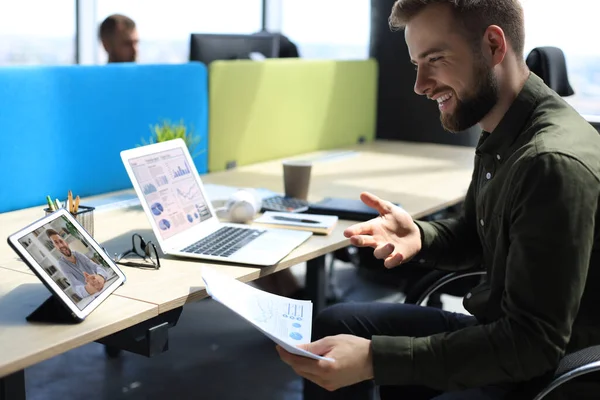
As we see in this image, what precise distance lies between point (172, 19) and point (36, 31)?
91 cm

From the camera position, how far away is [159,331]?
4.82ft

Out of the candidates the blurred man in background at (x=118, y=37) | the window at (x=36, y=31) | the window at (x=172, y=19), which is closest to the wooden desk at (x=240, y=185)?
the blurred man in background at (x=118, y=37)

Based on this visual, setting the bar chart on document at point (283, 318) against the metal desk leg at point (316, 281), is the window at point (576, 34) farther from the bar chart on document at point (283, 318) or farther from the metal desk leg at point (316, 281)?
the bar chart on document at point (283, 318)

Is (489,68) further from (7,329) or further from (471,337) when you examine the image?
(7,329)

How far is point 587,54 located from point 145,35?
2.57m

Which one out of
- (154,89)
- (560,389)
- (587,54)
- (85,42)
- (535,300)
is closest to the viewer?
(535,300)

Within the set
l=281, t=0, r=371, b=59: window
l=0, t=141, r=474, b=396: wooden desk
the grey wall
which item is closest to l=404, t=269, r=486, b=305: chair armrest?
l=0, t=141, r=474, b=396: wooden desk

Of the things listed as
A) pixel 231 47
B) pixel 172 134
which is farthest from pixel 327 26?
pixel 172 134

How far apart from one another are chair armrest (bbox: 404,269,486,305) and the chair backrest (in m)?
1.42

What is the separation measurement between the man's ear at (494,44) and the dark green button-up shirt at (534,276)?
0.42 ft

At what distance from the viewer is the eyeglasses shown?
5.62 ft

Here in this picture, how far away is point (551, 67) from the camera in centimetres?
308

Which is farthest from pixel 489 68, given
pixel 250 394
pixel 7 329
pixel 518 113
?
pixel 250 394

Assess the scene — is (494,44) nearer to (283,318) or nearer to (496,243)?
(496,243)
